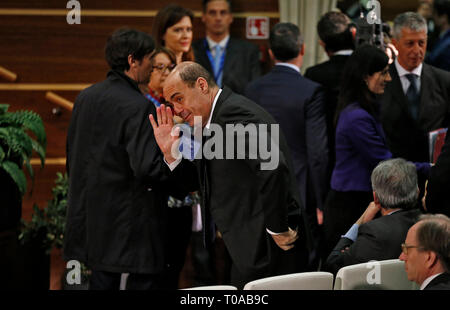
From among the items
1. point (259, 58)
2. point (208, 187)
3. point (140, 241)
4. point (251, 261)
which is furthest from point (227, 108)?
point (259, 58)

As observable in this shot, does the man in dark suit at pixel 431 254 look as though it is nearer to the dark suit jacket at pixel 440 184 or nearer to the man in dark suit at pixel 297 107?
the dark suit jacket at pixel 440 184

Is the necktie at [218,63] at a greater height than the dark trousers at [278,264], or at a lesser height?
greater

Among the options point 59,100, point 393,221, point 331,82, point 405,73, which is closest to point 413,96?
point 405,73

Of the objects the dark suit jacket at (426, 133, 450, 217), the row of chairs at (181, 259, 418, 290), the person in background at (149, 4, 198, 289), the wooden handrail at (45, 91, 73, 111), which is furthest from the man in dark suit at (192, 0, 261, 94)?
the row of chairs at (181, 259, 418, 290)

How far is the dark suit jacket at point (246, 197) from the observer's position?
2992 millimetres

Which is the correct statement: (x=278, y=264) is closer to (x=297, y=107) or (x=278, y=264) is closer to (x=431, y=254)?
(x=431, y=254)

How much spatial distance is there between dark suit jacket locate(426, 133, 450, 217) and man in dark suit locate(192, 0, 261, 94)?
2710 mm

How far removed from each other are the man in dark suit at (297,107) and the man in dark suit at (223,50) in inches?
40.4

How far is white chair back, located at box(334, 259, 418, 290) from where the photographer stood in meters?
2.92

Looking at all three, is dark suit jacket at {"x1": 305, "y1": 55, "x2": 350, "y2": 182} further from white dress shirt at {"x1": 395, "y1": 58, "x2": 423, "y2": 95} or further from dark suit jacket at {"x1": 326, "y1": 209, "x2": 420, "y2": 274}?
dark suit jacket at {"x1": 326, "y1": 209, "x2": 420, "y2": 274}

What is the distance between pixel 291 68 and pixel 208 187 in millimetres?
1684

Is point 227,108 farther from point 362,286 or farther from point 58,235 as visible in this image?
point 58,235

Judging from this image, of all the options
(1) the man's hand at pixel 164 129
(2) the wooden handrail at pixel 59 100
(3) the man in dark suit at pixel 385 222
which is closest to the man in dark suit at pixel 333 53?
(3) the man in dark suit at pixel 385 222
